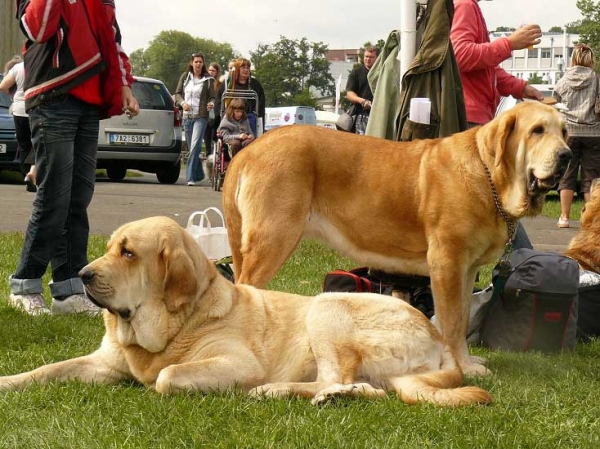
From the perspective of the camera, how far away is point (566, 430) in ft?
12.5

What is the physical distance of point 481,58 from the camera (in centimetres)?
624

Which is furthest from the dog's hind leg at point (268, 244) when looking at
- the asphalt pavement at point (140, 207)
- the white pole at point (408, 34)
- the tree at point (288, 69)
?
the tree at point (288, 69)

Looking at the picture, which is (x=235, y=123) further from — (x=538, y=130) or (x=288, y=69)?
(x=288, y=69)

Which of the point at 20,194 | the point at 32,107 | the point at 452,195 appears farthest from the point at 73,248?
the point at 20,194

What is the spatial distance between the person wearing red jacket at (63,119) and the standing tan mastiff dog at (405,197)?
42.6 inches

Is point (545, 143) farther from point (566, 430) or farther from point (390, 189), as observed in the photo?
point (566, 430)

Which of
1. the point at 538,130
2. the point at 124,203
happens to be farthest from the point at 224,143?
the point at 538,130

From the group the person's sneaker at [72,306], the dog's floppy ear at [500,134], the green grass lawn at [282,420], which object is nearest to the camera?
the green grass lawn at [282,420]

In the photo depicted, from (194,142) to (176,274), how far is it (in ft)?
47.0

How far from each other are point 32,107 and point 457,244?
274cm

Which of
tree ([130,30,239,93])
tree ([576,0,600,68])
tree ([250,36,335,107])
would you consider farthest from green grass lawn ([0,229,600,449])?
tree ([130,30,239,93])

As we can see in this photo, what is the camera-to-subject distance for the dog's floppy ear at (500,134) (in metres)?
5.03

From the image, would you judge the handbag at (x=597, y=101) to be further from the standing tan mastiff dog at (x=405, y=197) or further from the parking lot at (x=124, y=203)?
the standing tan mastiff dog at (x=405, y=197)

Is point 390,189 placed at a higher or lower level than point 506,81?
lower
